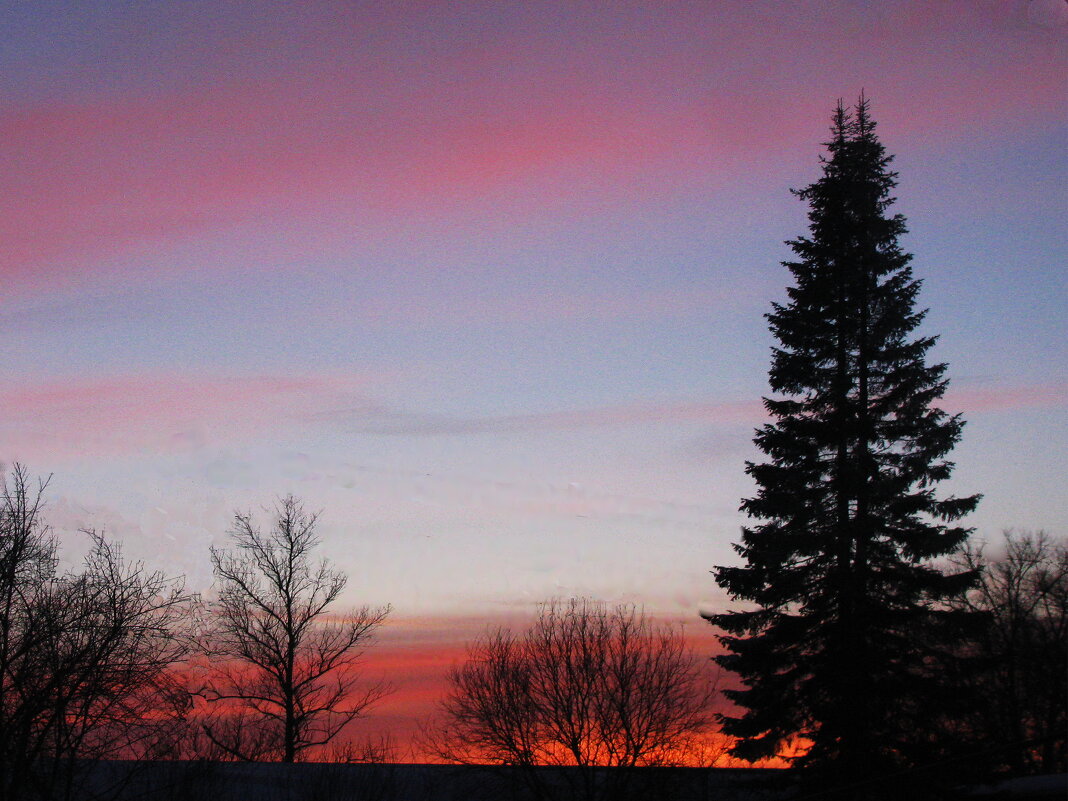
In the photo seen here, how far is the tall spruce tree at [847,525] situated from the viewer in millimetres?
26406

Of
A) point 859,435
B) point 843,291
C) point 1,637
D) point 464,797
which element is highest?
point 843,291

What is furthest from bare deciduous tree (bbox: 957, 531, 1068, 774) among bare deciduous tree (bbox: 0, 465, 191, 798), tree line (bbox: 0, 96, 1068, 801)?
bare deciduous tree (bbox: 0, 465, 191, 798)

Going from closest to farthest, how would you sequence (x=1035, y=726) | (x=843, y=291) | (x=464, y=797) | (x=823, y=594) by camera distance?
(x=823, y=594) < (x=843, y=291) < (x=1035, y=726) < (x=464, y=797)

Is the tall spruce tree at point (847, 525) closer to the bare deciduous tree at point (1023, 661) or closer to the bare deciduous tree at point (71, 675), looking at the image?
the bare deciduous tree at point (1023, 661)

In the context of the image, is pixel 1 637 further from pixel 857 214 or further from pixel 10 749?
pixel 857 214

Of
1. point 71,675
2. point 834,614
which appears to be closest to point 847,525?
point 834,614

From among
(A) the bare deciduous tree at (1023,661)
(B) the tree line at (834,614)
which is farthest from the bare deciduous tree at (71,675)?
(A) the bare deciduous tree at (1023,661)

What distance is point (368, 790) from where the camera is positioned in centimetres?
3497

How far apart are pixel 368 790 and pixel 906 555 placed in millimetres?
19894

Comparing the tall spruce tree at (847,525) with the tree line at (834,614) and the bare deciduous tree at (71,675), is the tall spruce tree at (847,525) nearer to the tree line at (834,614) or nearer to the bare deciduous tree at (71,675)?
the tree line at (834,614)

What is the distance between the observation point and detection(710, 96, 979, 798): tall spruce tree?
2641 centimetres

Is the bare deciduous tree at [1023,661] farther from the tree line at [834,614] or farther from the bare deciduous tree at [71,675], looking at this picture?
the bare deciduous tree at [71,675]

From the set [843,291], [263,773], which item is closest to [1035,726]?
[843,291]

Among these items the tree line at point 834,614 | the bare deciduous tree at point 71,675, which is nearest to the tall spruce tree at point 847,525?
the tree line at point 834,614
